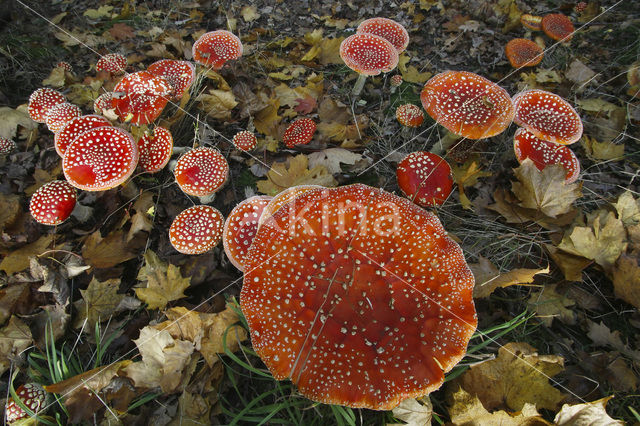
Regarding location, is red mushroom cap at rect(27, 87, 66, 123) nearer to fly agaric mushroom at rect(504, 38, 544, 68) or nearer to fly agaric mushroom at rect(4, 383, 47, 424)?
fly agaric mushroom at rect(4, 383, 47, 424)

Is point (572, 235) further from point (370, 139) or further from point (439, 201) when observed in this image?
point (370, 139)

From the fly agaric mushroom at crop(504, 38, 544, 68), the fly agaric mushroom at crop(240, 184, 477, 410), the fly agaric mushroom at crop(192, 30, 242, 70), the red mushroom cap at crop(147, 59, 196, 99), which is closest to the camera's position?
the fly agaric mushroom at crop(240, 184, 477, 410)

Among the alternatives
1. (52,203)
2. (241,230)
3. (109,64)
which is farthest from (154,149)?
(109,64)

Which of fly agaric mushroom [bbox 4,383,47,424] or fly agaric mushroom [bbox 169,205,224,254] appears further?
fly agaric mushroom [bbox 169,205,224,254]

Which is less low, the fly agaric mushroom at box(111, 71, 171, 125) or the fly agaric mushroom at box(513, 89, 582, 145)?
the fly agaric mushroom at box(111, 71, 171, 125)

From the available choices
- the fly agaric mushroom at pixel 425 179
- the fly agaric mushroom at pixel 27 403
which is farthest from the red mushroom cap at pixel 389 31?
the fly agaric mushroom at pixel 27 403

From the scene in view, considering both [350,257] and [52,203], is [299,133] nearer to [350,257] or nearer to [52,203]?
[350,257]

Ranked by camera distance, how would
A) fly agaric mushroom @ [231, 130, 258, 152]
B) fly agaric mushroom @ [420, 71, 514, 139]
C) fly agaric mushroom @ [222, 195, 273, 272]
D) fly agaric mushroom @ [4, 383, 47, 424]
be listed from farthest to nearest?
fly agaric mushroom @ [231, 130, 258, 152], fly agaric mushroom @ [420, 71, 514, 139], fly agaric mushroom @ [222, 195, 273, 272], fly agaric mushroom @ [4, 383, 47, 424]

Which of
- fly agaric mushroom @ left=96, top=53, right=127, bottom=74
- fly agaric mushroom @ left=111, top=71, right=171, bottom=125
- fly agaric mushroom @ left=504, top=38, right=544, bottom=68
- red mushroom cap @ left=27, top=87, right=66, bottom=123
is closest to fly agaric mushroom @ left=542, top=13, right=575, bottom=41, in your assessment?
fly agaric mushroom @ left=504, top=38, right=544, bottom=68

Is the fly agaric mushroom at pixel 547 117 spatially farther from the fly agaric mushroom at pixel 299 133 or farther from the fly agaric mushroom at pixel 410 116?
the fly agaric mushroom at pixel 299 133
